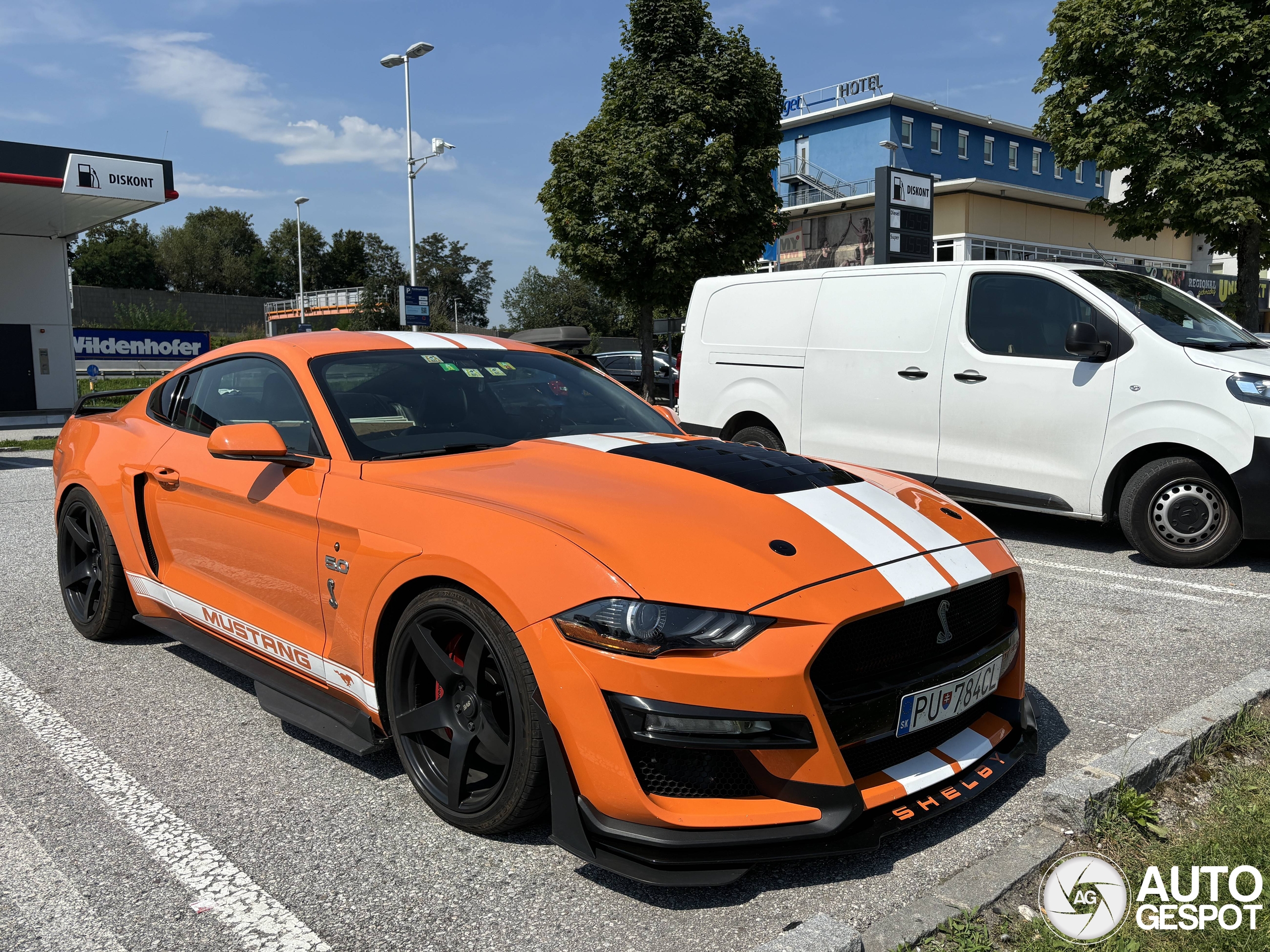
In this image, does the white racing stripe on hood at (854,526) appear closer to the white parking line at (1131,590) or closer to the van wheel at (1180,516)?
the white parking line at (1131,590)

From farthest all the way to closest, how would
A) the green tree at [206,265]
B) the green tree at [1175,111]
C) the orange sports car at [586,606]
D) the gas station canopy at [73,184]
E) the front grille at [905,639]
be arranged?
the green tree at [206,265] → the gas station canopy at [73,184] → the green tree at [1175,111] → the front grille at [905,639] → the orange sports car at [586,606]

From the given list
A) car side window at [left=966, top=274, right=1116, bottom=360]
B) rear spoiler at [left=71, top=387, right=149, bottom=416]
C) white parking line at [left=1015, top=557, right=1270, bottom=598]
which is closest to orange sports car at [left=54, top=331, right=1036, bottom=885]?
rear spoiler at [left=71, top=387, right=149, bottom=416]

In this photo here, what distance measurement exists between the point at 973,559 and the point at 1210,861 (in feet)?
3.17

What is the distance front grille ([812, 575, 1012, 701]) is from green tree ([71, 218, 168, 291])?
90824 mm

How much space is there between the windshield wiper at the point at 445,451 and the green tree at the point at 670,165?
20943mm

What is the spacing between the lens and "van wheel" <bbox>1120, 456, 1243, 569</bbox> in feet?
19.4

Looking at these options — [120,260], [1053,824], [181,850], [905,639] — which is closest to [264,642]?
[181,850]

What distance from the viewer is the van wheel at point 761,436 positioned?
26.9ft

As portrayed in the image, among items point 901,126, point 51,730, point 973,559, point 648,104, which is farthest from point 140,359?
point 901,126

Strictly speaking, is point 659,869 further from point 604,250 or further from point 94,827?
point 604,250

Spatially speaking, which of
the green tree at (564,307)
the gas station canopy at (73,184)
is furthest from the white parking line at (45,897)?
the green tree at (564,307)

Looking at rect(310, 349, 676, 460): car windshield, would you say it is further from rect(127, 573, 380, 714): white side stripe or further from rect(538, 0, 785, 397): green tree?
rect(538, 0, 785, 397): green tree

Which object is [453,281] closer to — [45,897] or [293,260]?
[293,260]

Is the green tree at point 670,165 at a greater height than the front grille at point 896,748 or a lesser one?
greater
